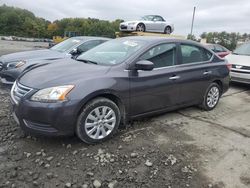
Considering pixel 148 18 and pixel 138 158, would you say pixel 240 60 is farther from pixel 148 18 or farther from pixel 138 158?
pixel 148 18

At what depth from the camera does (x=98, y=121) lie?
404 cm

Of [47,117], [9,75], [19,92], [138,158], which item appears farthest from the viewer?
[9,75]

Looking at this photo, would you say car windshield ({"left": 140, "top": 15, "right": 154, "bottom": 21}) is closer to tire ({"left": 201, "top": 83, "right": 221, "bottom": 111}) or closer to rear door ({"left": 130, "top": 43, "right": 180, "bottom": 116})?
tire ({"left": 201, "top": 83, "right": 221, "bottom": 111})

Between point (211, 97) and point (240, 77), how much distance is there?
319 cm

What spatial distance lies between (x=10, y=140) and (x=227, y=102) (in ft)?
17.0

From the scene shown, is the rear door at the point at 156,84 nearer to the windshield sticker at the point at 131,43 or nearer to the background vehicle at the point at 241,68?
the windshield sticker at the point at 131,43

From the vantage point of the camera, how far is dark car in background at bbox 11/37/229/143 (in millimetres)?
3713

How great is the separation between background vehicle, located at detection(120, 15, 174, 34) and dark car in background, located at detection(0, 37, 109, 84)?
599cm

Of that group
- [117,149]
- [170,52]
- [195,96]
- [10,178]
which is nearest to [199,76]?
[195,96]

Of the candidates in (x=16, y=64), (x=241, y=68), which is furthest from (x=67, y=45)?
(x=241, y=68)

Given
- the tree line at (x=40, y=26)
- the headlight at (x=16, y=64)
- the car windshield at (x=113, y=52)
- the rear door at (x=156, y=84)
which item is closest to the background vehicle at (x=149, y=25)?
the headlight at (x=16, y=64)

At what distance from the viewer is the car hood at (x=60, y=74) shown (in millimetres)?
3844

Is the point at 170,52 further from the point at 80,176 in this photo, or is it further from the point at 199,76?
the point at 80,176

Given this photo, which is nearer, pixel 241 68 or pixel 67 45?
pixel 67 45
